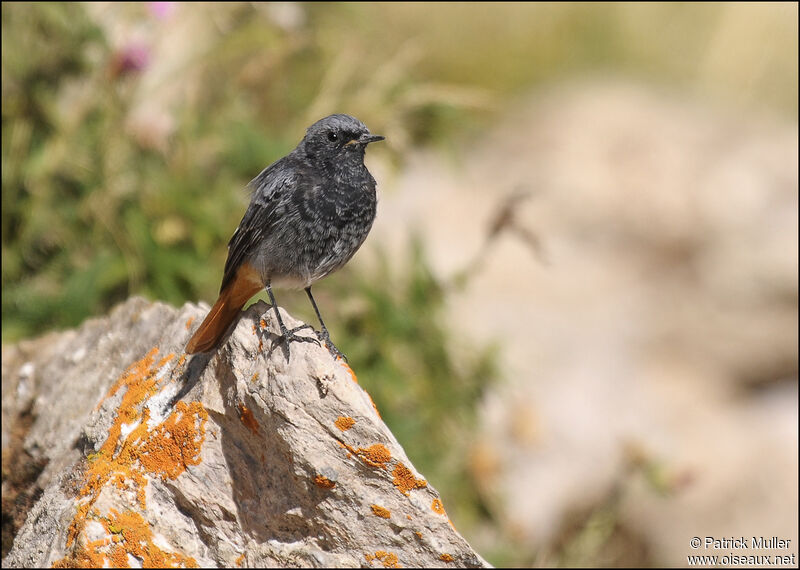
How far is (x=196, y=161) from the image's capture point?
21.8 feet

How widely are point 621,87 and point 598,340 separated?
15.4 ft

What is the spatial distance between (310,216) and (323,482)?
4.27ft

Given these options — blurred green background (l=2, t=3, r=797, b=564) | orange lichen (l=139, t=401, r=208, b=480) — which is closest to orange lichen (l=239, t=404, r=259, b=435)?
orange lichen (l=139, t=401, r=208, b=480)

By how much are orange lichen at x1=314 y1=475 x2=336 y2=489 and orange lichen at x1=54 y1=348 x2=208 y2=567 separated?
0.54 meters

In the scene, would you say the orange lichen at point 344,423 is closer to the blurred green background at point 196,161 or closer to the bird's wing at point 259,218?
the bird's wing at point 259,218

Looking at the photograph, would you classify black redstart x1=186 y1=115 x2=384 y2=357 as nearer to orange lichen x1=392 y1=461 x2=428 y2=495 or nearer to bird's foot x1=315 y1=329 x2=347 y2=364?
bird's foot x1=315 y1=329 x2=347 y2=364

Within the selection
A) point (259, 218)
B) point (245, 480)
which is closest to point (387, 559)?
point (245, 480)

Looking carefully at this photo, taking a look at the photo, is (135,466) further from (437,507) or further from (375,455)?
(437,507)

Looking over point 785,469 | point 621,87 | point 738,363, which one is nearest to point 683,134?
point 621,87

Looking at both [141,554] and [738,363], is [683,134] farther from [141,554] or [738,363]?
[141,554]

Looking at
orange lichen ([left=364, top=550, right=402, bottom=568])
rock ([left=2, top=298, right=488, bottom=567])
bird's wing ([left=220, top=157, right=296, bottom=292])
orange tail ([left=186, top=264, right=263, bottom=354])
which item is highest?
bird's wing ([left=220, top=157, right=296, bottom=292])

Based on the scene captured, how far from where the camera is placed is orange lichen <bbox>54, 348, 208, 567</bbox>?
10.7 ft

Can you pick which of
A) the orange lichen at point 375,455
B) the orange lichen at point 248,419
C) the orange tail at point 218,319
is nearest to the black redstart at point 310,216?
the orange tail at point 218,319

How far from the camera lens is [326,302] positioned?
6527 millimetres
